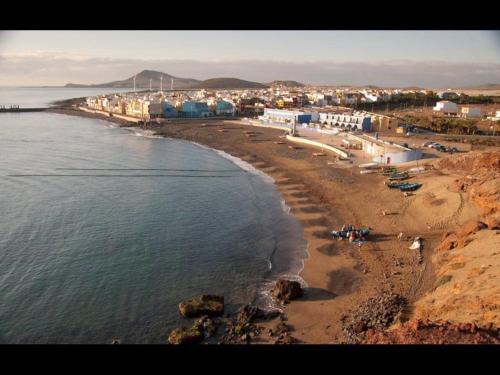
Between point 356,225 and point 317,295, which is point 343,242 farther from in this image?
point 317,295

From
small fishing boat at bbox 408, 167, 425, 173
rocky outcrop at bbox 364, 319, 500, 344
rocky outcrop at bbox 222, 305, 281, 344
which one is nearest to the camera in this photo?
rocky outcrop at bbox 364, 319, 500, 344

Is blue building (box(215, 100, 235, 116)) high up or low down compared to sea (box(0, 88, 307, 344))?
up

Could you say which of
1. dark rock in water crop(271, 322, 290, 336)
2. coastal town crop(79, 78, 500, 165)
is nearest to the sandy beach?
dark rock in water crop(271, 322, 290, 336)

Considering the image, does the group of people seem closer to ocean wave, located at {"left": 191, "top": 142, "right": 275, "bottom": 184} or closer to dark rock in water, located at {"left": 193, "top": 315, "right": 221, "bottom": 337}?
dark rock in water, located at {"left": 193, "top": 315, "right": 221, "bottom": 337}

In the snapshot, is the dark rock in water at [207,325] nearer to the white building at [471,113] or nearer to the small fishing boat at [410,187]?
the small fishing boat at [410,187]

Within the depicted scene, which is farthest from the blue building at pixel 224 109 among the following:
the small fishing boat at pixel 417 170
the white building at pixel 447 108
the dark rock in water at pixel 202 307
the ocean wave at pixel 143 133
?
the dark rock in water at pixel 202 307
